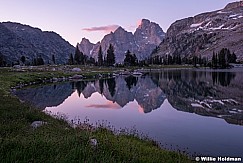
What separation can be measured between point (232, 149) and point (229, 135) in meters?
4.22

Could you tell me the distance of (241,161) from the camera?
54.6 ft

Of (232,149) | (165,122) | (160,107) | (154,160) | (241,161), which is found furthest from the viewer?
(160,107)

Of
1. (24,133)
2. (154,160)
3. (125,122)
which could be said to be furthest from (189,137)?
(24,133)

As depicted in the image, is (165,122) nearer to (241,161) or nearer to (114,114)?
(114,114)

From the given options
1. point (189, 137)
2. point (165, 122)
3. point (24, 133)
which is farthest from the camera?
point (165, 122)

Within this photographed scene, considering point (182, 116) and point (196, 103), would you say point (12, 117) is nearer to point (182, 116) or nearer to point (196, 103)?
point (182, 116)

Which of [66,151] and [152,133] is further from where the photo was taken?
[152,133]

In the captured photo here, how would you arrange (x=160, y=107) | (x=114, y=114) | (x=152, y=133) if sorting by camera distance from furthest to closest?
(x=160, y=107), (x=114, y=114), (x=152, y=133)

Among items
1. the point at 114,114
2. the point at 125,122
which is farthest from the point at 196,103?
the point at 125,122

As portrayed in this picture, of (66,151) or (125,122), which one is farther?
(125,122)

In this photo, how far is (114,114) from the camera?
116 ft

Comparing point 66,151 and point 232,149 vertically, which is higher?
point 66,151

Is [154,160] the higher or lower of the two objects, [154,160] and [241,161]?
the higher

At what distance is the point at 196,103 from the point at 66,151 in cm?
3423
